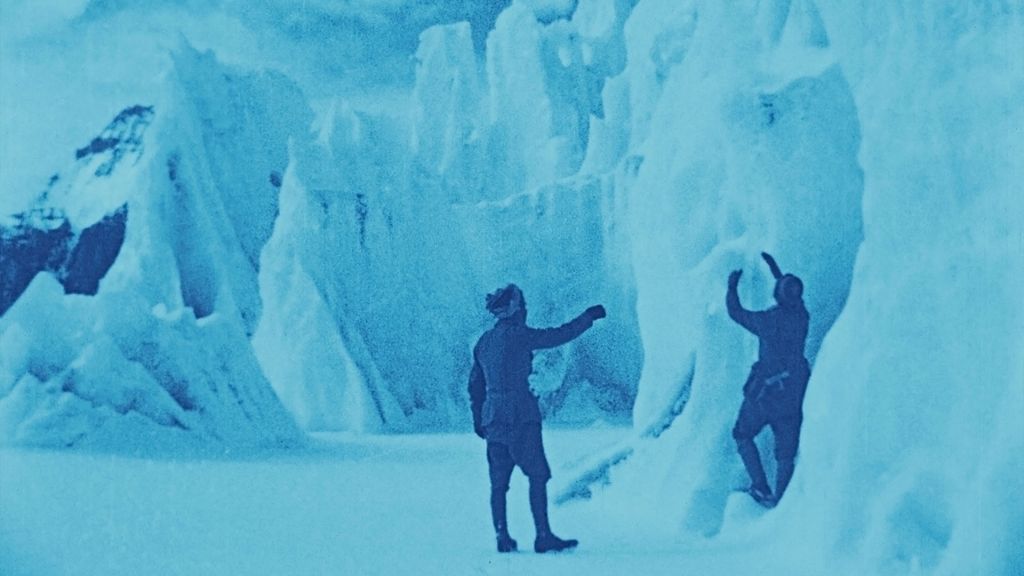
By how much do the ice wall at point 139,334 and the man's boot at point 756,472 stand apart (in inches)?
152

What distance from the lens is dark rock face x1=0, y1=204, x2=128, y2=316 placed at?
6.13 metres

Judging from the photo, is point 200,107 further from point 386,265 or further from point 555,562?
point 555,562

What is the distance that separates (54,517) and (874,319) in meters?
2.57

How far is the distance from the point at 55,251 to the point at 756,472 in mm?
5655

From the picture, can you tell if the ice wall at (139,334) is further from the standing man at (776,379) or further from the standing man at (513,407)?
the standing man at (776,379)

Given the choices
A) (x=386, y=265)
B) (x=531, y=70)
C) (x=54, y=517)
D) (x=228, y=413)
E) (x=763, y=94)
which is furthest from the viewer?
(x=531, y=70)

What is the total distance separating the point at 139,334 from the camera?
246 inches

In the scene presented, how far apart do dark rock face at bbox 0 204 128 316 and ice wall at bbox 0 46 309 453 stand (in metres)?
0.10

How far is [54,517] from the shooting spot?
3.23 m

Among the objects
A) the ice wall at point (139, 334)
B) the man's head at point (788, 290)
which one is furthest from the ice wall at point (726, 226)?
the ice wall at point (139, 334)

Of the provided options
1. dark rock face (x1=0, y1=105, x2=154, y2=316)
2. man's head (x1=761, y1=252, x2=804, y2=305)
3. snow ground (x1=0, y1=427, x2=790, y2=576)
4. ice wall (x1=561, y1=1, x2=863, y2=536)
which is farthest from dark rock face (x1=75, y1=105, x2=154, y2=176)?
man's head (x1=761, y1=252, x2=804, y2=305)

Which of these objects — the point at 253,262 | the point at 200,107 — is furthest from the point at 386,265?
the point at 200,107

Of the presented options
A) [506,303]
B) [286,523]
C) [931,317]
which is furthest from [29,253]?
[931,317]

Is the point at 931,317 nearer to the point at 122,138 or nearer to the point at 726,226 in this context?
the point at 726,226
